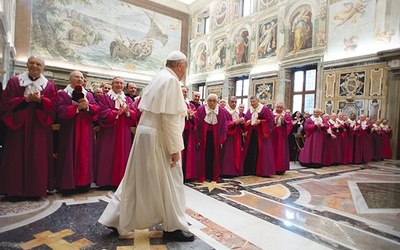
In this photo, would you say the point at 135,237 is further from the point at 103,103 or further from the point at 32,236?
the point at 103,103

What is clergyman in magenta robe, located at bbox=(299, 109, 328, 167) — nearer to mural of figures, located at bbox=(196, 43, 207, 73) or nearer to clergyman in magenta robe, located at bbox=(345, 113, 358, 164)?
clergyman in magenta robe, located at bbox=(345, 113, 358, 164)

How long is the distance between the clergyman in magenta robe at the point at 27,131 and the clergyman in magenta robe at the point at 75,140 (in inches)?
10.3

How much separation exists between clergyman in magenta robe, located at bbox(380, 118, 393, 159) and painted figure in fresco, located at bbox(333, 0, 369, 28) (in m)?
4.39

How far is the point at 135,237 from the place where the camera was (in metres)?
2.67

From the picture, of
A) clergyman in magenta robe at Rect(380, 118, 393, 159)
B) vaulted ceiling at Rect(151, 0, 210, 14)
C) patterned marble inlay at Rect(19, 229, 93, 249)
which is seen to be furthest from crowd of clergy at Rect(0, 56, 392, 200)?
vaulted ceiling at Rect(151, 0, 210, 14)

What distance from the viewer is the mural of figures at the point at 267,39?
45.5 ft

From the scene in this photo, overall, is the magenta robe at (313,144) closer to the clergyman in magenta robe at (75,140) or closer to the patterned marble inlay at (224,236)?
the patterned marble inlay at (224,236)

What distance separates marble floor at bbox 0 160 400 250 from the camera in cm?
259

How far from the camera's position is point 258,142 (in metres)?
6.30

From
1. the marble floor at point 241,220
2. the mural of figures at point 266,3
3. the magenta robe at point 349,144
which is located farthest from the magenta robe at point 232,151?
the mural of figures at point 266,3

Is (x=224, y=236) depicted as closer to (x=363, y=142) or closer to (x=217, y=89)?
(x=363, y=142)

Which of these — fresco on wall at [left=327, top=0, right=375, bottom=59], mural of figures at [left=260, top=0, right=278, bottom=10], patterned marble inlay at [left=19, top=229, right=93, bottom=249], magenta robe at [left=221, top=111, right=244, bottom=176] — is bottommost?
patterned marble inlay at [left=19, top=229, right=93, bottom=249]

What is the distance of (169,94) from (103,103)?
2.40m

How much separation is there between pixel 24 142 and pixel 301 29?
1247 cm
